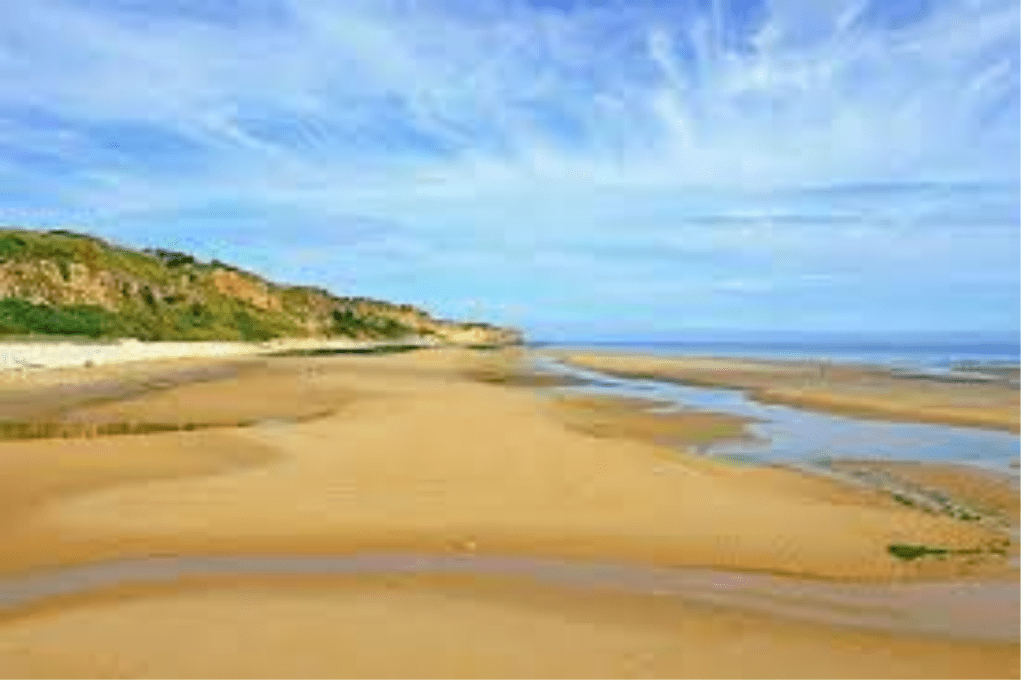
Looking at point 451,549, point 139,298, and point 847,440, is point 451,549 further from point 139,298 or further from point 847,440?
point 139,298

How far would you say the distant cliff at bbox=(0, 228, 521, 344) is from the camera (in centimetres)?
8544

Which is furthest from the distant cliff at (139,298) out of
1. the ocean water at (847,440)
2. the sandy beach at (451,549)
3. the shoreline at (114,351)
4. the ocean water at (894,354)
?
the sandy beach at (451,549)

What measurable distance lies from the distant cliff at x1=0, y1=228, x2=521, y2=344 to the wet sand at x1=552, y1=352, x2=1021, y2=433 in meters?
33.7

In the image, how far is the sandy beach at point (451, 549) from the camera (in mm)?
10836

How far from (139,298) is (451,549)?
8743 cm

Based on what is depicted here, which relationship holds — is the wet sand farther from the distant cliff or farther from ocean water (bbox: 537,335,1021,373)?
the distant cliff

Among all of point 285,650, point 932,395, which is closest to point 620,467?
point 285,650

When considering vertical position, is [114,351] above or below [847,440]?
above

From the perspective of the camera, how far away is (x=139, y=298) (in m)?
98.4

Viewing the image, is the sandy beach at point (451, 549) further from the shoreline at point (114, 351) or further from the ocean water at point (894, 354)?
the ocean water at point (894, 354)

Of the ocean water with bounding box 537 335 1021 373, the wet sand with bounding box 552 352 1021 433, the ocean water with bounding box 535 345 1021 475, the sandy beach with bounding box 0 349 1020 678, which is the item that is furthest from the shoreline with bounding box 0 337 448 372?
the ocean water with bounding box 537 335 1021 373

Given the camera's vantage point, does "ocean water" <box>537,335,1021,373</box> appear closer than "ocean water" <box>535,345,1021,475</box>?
No

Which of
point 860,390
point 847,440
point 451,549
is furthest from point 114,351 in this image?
point 451,549

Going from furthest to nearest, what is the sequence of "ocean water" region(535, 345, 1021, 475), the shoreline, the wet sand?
the shoreline
the wet sand
"ocean water" region(535, 345, 1021, 475)
